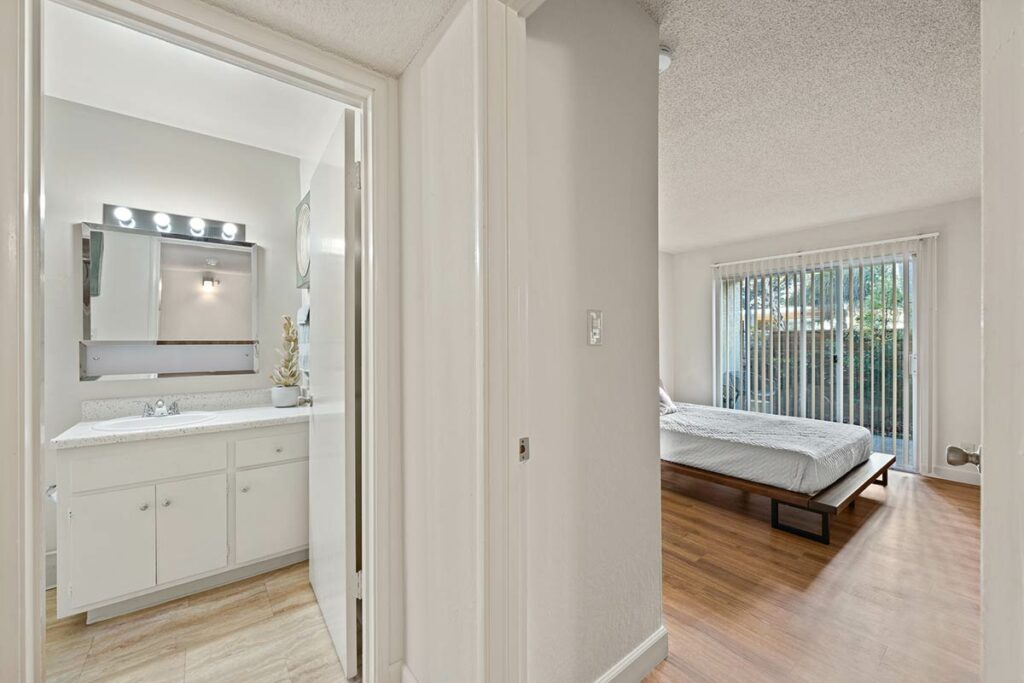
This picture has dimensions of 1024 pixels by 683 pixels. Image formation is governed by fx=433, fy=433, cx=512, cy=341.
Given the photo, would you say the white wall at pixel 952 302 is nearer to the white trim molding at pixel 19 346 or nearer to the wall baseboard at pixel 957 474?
the wall baseboard at pixel 957 474

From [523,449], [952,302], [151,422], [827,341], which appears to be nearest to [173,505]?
[151,422]

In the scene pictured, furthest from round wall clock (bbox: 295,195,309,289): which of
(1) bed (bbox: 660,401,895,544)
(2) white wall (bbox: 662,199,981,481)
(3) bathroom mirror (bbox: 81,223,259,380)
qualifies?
(2) white wall (bbox: 662,199,981,481)

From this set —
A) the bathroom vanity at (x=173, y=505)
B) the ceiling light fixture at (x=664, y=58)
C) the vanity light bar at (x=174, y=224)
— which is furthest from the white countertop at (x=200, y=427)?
the ceiling light fixture at (x=664, y=58)

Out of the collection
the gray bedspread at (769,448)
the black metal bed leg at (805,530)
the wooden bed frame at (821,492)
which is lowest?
the black metal bed leg at (805,530)

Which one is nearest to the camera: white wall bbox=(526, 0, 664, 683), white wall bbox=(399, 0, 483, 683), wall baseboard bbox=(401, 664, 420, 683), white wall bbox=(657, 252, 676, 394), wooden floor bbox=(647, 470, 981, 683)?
white wall bbox=(399, 0, 483, 683)

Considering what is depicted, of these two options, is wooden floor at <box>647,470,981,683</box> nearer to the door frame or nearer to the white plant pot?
the door frame

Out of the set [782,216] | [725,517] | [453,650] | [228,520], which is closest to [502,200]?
[453,650]

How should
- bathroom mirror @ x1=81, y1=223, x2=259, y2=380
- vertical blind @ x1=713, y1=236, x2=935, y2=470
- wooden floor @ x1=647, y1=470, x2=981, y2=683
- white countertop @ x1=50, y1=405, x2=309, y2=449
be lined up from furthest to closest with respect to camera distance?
vertical blind @ x1=713, y1=236, x2=935, y2=470
bathroom mirror @ x1=81, y1=223, x2=259, y2=380
white countertop @ x1=50, y1=405, x2=309, y2=449
wooden floor @ x1=647, y1=470, x2=981, y2=683

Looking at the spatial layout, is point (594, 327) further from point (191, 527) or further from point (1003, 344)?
point (191, 527)

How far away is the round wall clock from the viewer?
2.63 m

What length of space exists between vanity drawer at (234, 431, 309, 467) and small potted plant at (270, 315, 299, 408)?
0.32m

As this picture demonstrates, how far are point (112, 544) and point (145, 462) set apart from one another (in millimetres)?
364

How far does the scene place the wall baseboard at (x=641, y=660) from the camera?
1500 millimetres

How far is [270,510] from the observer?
2324mm
